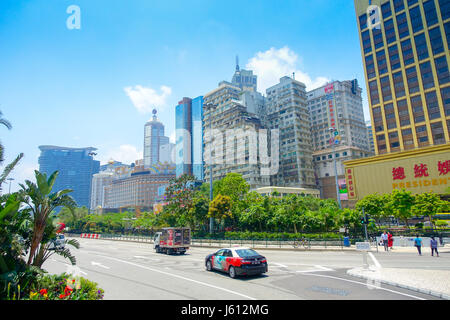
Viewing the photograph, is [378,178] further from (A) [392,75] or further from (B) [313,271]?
(B) [313,271]

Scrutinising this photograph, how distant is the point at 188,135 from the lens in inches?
6540

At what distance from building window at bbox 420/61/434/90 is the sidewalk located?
72984mm

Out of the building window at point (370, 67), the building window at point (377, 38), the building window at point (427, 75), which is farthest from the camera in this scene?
the building window at point (370, 67)

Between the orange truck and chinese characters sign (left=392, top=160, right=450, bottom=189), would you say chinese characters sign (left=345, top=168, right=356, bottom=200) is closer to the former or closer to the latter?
chinese characters sign (left=392, top=160, right=450, bottom=189)

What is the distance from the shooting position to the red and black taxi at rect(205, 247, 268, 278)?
12.6m

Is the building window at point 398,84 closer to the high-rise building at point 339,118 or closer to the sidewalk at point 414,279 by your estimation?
the high-rise building at point 339,118

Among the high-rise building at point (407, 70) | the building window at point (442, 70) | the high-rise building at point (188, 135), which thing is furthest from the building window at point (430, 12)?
the high-rise building at point (188, 135)

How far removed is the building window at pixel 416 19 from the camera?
233 feet

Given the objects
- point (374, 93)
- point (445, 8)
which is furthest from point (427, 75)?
point (445, 8)

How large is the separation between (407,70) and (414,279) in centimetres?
7675

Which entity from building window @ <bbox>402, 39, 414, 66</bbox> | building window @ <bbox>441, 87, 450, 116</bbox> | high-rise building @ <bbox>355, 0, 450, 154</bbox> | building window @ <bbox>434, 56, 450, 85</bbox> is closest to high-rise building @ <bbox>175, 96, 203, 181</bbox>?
high-rise building @ <bbox>355, 0, 450, 154</bbox>

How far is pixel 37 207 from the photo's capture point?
10695mm

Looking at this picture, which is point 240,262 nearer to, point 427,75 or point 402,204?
point 402,204
